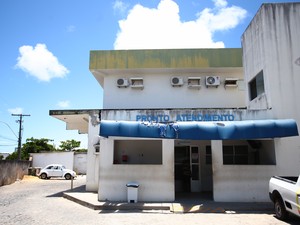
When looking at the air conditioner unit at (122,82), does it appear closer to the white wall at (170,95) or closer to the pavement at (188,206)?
the white wall at (170,95)

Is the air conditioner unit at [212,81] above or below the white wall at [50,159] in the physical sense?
above

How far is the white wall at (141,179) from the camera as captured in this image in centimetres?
1188

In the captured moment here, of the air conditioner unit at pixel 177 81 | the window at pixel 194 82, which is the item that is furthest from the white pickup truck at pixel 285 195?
the air conditioner unit at pixel 177 81

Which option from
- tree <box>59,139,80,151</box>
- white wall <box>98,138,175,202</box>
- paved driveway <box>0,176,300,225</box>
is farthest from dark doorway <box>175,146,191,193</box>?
tree <box>59,139,80,151</box>

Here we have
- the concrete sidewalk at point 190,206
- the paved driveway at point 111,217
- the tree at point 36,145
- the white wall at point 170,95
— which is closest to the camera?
the paved driveway at point 111,217

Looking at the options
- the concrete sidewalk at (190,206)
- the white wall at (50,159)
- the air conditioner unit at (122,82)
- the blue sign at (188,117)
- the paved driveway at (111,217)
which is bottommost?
the paved driveway at (111,217)

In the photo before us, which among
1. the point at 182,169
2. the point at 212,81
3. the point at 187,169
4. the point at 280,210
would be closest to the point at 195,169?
the point at 187,169

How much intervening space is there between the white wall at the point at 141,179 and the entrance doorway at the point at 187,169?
349cm

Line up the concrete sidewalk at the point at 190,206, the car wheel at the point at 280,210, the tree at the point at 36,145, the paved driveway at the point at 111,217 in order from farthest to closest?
the tree at the point at 36,145, the concrete sidewalk at the point at 190,206, the paved driveway at the point at 111,217, the car wheel at the point at 280,210

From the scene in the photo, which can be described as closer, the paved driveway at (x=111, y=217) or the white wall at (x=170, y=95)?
the paved driveway at (x=111, y=217)

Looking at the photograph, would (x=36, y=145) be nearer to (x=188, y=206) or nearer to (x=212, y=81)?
(x=212, y=81)

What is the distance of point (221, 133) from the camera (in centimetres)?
1111

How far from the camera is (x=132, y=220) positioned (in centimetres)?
885

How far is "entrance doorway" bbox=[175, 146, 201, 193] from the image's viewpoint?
15391 mm
